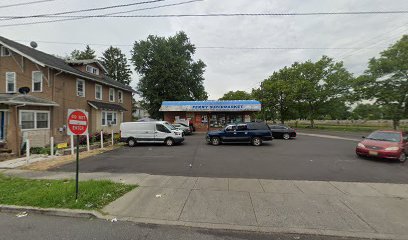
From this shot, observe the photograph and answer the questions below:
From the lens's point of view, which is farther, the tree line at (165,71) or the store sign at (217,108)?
the tree line at (165,71)

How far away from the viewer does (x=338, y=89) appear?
122 ft

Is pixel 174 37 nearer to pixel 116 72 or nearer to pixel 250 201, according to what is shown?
pixel 116 72

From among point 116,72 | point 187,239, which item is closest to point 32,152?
point 187,239

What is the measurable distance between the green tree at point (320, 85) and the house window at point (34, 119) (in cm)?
3600

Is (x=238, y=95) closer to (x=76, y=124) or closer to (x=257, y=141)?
(x=257, y=141)

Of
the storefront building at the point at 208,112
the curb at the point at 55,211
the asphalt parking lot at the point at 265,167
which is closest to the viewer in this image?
the curb at the point at 55,211

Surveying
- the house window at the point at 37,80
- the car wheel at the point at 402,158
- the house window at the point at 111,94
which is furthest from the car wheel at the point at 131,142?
the car wheel at the point at 402,158

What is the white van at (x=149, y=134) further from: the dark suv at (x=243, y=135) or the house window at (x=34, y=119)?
the house window at (x=34, y=119)

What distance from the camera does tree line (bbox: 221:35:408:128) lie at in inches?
1041

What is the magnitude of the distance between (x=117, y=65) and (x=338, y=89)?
1835 inches

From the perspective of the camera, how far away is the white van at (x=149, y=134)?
1627 cm

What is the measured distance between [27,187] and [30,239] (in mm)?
3415

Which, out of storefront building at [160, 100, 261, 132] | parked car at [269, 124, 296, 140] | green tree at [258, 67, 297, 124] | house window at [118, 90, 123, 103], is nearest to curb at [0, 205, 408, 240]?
parked car at [269, 124, 296, 140]

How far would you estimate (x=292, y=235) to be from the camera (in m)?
3.96
